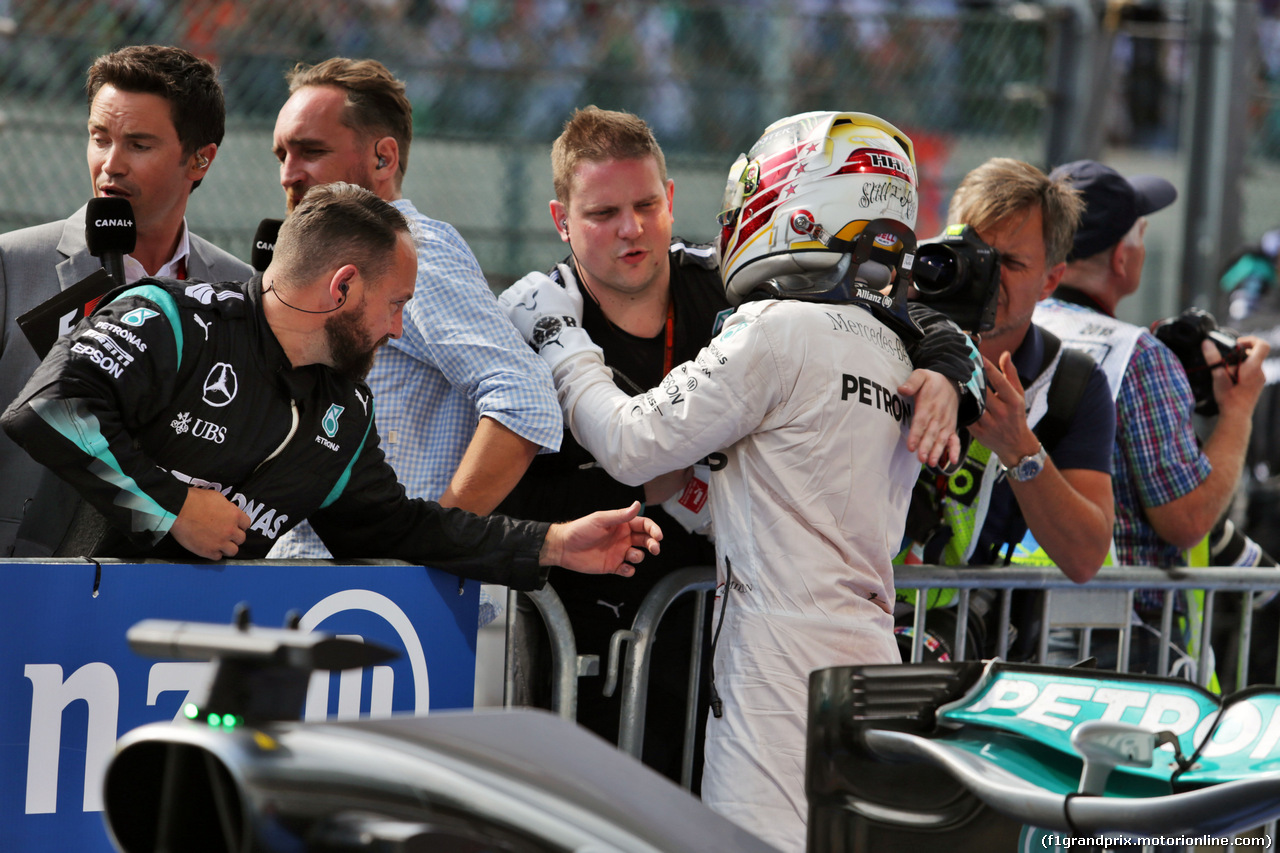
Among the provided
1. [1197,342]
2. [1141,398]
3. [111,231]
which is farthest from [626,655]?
[1197,342]

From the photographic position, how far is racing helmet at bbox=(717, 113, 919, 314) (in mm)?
2738

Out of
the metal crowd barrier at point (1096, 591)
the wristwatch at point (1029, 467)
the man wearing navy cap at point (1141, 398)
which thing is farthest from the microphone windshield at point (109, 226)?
the man wearing navy cap at point (1141, 398)

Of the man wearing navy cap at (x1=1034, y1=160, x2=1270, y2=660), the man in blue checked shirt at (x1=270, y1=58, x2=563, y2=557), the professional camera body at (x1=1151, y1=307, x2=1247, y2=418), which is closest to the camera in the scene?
the man in blue checked shirt at (x1=270, y1=58, x2=563, y2=557)

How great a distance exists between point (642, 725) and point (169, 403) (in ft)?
4.19

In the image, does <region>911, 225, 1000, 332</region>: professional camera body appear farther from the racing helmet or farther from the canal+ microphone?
the canal+ microphone

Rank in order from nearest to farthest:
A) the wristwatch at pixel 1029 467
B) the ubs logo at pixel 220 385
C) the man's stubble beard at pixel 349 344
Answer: the ubs logo at pixel 220 385 < the man's stubble beard at pixel 349 344 < the wristwatch at pixel 1029 467

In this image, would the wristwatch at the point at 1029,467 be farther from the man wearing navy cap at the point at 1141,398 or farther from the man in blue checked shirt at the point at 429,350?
the man in blue checked shirt at the point at 429,350

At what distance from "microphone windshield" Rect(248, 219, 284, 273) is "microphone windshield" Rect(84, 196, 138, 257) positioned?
29cm

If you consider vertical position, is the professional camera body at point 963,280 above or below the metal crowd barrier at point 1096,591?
above

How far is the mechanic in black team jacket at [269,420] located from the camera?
7.75ft

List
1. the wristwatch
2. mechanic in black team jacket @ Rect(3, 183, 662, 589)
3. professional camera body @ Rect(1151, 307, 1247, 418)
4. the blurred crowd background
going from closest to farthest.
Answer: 1. mechanic in black team jacket @ Rect(3, 183, 662, 589)
2. the wristwatch
3. professional camera body @ Rect(1151, 307, 1247, 418)
4. the blurred crowd background

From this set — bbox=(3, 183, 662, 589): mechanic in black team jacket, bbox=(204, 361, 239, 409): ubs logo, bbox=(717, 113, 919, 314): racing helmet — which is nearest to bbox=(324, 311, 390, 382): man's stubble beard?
bbox=(3, 183, 662, 589): mechanic in black team jacket

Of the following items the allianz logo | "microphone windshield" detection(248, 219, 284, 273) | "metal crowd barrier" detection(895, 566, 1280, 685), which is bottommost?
the allianz logo

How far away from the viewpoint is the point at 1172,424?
3750 millimetres
